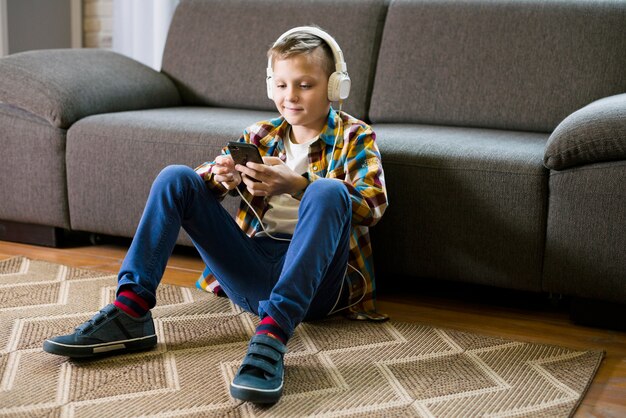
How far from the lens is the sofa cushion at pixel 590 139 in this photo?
1.71 metres

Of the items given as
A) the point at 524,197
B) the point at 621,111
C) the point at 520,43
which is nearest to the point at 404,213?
the point at 524,197

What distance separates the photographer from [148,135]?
2.23 metres

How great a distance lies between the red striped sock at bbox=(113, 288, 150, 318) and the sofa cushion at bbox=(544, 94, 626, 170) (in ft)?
2.92

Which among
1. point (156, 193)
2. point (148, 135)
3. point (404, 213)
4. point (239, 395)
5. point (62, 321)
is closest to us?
point (239, 395)

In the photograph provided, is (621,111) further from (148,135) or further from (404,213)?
(148,135)

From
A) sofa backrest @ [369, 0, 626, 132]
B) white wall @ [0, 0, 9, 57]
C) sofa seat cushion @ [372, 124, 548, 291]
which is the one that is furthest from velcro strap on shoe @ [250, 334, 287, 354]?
white wall @ [0, 0, 9, 57]

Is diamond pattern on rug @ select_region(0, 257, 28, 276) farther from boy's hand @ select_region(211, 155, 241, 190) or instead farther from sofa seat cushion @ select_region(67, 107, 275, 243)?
boy's hand @ select_region(211, 155, 241, 190)

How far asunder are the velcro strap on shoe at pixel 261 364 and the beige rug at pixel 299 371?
57 mm

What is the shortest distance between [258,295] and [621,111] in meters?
0.83

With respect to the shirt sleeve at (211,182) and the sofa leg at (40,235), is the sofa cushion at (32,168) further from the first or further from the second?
the shirt sleeve at (211,182)

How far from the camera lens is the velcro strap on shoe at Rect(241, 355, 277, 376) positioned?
141cm

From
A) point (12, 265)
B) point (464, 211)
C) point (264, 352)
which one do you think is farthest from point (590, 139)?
point (12, 265)

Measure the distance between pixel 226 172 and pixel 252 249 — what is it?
6.7 inches

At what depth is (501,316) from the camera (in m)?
1.92
